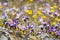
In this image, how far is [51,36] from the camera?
205 inches

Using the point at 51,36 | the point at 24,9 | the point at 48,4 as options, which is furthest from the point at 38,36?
the point at 48,4

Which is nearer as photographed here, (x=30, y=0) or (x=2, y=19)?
(x=2, y=19)

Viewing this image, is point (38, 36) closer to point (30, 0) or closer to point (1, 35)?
point (1, 35)

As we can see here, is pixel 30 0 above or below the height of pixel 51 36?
above

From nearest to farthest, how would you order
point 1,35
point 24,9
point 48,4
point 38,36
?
point 1,35
point 38,36
point 24,9
point 48,4

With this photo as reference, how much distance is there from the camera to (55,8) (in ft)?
21.3

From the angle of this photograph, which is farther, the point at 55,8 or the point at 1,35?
the point at 55,8

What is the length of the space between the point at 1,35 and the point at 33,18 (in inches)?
56.2

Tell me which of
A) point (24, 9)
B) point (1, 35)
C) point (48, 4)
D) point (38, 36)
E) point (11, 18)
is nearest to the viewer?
point (1, 35)

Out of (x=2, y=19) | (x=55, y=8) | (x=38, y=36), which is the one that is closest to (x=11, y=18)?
(x=2, y=19)

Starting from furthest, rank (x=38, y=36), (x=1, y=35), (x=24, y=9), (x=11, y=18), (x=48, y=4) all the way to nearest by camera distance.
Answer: (x=48, y=4) < (x=24, y=9) < (x=11, y=18) < (x=38, y=36) < (x=1, y=35)

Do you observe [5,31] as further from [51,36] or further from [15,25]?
[51,36]

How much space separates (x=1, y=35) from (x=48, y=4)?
2.43 metres

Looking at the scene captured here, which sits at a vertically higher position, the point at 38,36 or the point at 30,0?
the point at 30,0
